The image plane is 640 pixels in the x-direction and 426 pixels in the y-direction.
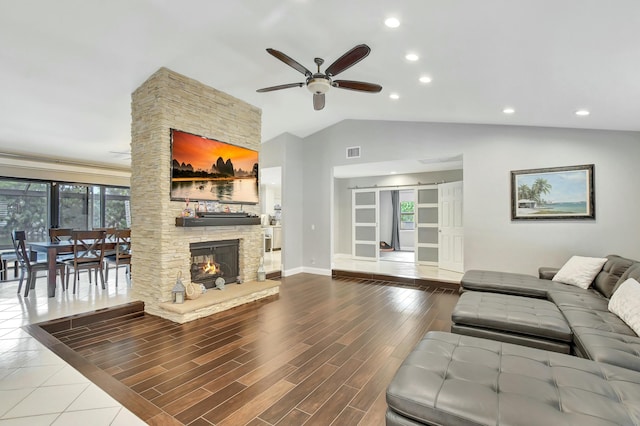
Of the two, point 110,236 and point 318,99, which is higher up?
point 318,99

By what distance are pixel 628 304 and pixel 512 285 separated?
4.05 ft

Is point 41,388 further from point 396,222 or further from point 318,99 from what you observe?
point 396,222

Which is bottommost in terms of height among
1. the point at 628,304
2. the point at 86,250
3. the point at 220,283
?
the point at 220,283

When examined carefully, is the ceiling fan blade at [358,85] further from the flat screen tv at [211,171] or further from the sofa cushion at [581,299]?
Answer: the sofa cushion at [581,299]

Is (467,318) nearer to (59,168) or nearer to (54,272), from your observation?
(54,272)

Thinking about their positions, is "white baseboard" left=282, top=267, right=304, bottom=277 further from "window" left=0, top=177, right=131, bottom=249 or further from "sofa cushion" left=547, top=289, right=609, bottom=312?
"window" left=0, top=177, right=131, bottom=249

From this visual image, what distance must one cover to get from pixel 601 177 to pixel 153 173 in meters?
6.38

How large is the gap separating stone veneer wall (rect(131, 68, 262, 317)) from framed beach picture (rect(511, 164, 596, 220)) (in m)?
5.06

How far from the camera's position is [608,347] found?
6.82 ft

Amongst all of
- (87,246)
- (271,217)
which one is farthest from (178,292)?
(271,217)

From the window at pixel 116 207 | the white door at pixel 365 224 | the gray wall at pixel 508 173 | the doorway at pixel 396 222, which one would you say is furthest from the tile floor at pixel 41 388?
the doorway at pixel 396 222

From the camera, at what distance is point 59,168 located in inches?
277

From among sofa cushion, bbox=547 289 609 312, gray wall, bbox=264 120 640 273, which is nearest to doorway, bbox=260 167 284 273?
gray wall, bbox=264 120 640 273

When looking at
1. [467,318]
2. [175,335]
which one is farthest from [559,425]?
[175,335]
